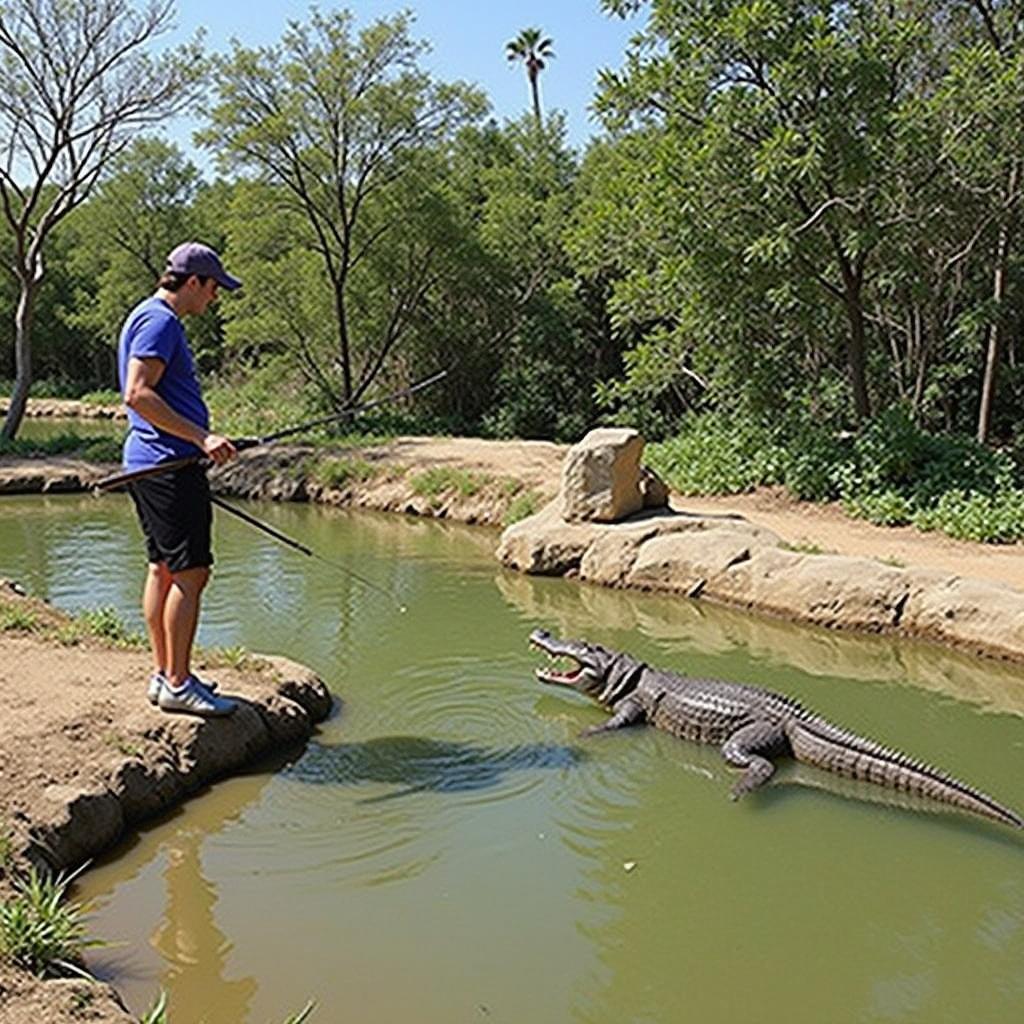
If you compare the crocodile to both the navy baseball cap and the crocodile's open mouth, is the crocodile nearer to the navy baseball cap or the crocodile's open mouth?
the crocodile's open mouth

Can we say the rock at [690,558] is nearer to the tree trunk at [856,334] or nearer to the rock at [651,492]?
the rock at [651,492]

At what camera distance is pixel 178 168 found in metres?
35.5

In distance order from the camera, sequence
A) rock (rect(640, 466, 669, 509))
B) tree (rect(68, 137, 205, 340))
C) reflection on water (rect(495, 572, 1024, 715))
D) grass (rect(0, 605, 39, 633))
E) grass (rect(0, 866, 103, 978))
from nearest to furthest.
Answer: grass (rect(0, 866, 103, 978)) → grass (rect(0, 605, 39, 633)) → reflection on water (rect(495, 572, 1024, 715)) → rock (rect(640, 466, 669, 509)) → tree (rect(68, 137, 205, 340))

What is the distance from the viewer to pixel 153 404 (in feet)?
16.4

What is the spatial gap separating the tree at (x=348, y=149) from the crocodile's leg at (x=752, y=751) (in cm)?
1845

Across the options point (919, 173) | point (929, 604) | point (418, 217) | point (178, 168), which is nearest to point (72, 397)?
point (178, 168)

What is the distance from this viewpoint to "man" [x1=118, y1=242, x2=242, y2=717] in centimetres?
504

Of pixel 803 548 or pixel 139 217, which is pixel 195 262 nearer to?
pixel 803 548

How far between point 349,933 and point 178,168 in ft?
115

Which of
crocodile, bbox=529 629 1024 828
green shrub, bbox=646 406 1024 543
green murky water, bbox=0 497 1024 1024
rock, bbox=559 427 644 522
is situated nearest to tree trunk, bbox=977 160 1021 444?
green shrub, bbox=646 406 1024 543

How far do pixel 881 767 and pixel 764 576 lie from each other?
4.13 metres

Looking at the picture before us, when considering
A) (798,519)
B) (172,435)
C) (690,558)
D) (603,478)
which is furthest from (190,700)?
(798,519)

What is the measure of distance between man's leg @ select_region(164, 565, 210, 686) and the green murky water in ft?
2.52

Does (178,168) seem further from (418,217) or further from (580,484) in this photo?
(580,484)
